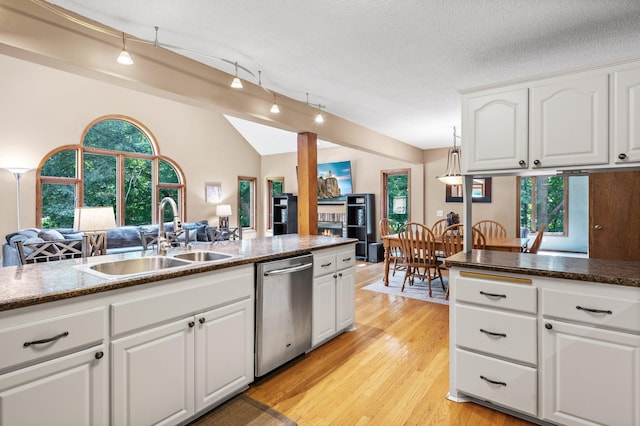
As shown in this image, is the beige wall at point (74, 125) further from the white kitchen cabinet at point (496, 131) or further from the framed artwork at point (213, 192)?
the white kitchen cabinet at point (496, 131)

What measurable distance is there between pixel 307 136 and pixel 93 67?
2.32 meters

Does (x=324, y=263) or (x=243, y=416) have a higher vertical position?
(x=324, y=263)

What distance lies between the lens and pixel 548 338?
184 centimetres

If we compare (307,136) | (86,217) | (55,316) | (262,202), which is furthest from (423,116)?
(262,202)

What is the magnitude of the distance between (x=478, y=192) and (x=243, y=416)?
20.6ft

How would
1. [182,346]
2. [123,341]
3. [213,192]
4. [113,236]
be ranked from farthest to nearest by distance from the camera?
[213,192]
[113,236]
[182,346]
[123,341]

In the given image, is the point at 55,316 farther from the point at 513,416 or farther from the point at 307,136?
the point at 307,136

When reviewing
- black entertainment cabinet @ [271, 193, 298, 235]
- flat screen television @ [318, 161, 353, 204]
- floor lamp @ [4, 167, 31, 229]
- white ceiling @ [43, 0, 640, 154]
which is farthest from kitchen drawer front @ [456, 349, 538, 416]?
floor lamp @ [4, 167, 31, 229]

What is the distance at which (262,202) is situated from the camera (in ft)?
31.0

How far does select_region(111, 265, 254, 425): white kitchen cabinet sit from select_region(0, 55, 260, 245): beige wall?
550 cm

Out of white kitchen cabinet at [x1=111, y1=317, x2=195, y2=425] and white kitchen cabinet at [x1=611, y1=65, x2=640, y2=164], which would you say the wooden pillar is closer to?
white kitchen cabinet at [x1=111, y1=317, x2=195, y2=425]

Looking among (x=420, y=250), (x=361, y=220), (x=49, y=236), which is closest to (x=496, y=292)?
(x=420, y=250)

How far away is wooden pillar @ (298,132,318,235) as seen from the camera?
4113 mm

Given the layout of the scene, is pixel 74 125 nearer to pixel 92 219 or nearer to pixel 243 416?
pixel 92 219
